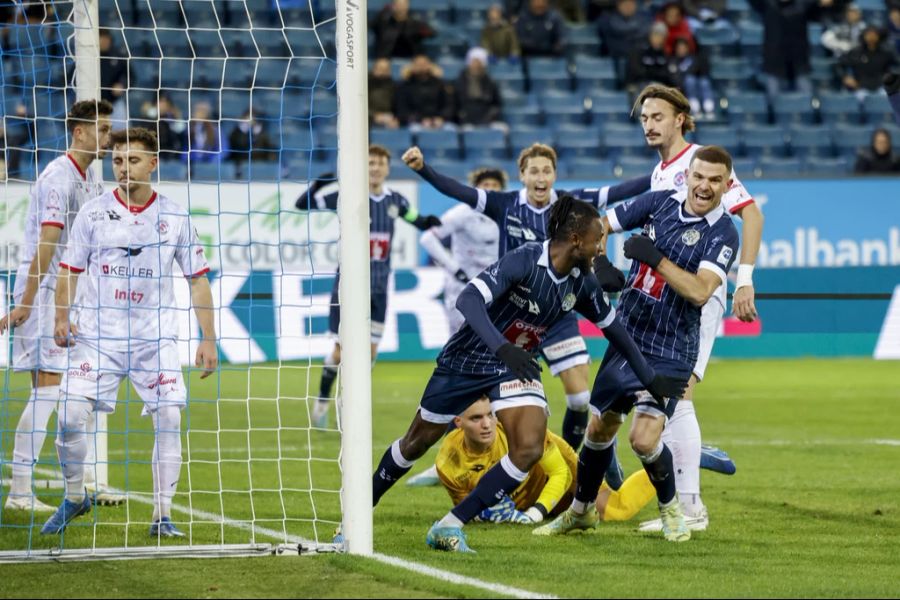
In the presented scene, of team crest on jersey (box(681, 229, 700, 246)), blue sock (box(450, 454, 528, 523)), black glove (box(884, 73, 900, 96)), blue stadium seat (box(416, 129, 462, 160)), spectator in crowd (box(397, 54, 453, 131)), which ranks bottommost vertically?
blue sock (box(450, 454, 528, 523))

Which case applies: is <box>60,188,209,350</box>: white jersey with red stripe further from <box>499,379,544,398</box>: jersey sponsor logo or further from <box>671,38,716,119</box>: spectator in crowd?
<box>671,38,716,119</box>: spectator in crowd

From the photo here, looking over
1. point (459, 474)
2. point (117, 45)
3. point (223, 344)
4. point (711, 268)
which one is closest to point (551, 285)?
point (711, 268)

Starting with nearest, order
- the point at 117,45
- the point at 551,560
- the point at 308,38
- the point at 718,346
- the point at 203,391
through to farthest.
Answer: the point at 551,560 → the point at 203,391 → the point at 718,346 → the point at 117,45 → the point at 308,38

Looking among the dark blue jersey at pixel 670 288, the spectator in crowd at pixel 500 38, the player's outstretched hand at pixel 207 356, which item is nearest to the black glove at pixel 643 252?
the dark blue jersey at pixel 670 288

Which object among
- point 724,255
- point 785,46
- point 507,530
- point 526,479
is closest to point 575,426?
point 526,479

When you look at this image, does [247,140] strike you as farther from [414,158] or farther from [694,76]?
[414,158]

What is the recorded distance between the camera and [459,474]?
26.6ft

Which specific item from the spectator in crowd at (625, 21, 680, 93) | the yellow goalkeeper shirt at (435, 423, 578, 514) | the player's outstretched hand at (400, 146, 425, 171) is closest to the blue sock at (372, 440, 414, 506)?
the yellow goalkeeper shirt at (435, 423, 578, 514)

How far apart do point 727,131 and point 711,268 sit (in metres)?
16.5

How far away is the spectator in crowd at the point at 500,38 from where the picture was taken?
2362 centimetres

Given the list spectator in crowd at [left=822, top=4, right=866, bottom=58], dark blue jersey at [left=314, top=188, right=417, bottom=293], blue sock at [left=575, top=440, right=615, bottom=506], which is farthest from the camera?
spectator in crowd at [left=822, top=4, right=866, bottom=58]

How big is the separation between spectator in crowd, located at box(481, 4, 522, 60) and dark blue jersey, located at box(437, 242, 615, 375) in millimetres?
17171

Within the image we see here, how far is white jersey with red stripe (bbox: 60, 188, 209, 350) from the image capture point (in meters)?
7.39

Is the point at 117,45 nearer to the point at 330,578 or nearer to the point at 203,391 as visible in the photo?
the point at 203,391
